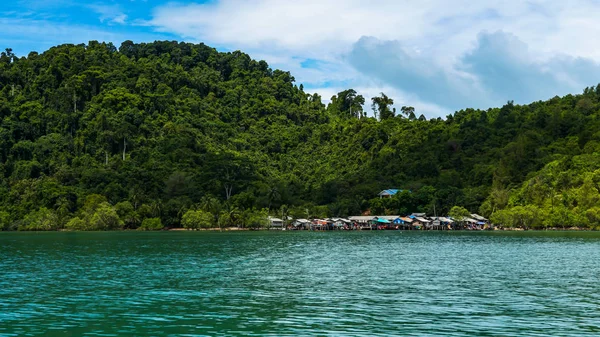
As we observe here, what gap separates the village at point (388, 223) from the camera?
131250mm

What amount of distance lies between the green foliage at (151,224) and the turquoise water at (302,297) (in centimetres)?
7899

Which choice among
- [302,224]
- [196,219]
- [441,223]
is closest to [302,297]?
[196,219]

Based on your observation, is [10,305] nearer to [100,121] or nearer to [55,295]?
[55,295]

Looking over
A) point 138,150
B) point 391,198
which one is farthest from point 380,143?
point 138,150

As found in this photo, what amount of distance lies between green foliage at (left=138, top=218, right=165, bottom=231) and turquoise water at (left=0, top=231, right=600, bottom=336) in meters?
79.0

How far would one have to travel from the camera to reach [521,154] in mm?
145000

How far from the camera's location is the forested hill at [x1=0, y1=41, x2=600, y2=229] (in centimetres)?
13000

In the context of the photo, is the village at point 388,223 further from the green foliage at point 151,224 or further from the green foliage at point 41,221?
the green foliage at point 41,221

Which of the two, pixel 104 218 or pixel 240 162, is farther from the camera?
pixel 240 162

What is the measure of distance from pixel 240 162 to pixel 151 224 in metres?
38.4

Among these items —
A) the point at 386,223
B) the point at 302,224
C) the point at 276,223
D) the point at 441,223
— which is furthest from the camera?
the point at 276,223

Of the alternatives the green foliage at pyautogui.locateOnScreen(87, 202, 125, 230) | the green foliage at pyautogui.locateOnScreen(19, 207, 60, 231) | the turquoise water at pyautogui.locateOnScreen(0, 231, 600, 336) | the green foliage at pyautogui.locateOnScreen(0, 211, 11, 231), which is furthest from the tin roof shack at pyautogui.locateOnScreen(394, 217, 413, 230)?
the green foliage at pyautogui.locateOnScreen(0, 211, 11, 231)

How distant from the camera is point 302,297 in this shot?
1209 inches

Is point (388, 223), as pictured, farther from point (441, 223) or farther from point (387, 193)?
point (387, 193)
